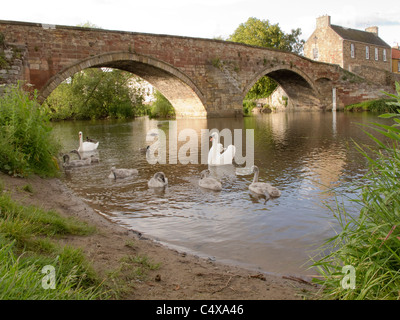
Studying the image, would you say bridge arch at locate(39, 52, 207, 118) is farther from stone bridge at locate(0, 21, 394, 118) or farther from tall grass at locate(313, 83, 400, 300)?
tall grass at locate(313, 83, 400, 300)

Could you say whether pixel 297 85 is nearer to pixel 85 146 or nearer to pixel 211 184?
pixel 85 146

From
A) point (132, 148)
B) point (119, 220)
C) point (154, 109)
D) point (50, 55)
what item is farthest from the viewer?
point (154, 109)

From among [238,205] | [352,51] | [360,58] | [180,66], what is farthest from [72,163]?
[360,58]

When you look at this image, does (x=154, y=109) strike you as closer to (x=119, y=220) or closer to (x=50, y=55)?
(x=50, y=55)

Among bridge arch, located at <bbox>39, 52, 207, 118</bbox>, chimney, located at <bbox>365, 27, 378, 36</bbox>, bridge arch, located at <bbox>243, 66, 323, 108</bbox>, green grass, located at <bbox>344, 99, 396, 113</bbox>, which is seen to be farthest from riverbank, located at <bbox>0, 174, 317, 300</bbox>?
chimney, located at <bbox>365, 27, 378, 36</bbox>

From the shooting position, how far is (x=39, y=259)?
94.6 inches

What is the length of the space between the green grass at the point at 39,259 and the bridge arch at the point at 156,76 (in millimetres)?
15208

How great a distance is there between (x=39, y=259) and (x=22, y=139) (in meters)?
4.20

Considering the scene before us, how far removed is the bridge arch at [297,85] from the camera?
32422mm

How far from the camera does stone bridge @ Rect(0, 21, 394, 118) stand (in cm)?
1714

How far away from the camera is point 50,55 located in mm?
17656

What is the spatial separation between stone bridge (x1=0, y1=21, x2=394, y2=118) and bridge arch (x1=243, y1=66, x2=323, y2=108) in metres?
0.08
